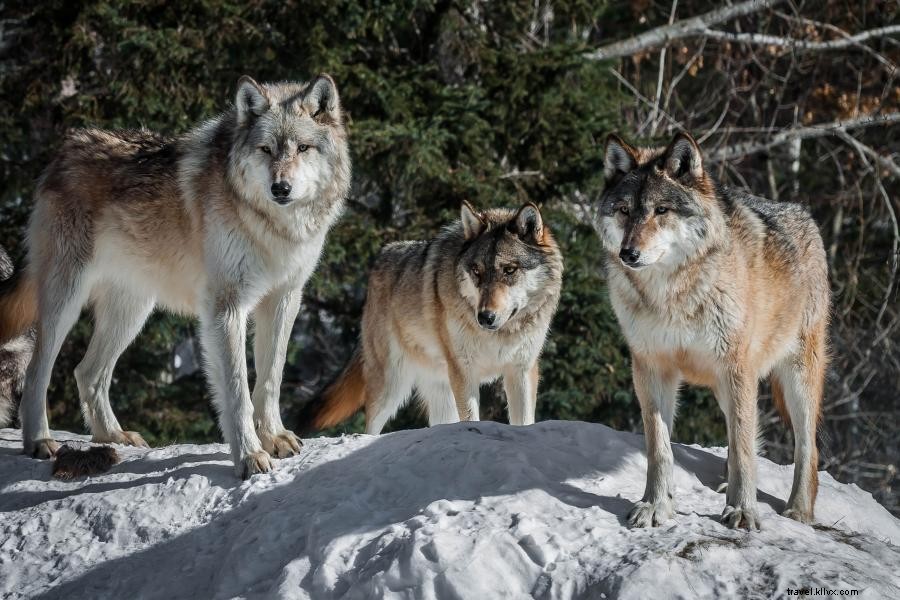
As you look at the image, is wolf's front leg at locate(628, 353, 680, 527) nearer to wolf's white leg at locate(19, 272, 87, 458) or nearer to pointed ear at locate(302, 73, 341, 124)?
pointed ear at locate(302, 73, 341, 124)

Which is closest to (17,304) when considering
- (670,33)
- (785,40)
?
(670,33)

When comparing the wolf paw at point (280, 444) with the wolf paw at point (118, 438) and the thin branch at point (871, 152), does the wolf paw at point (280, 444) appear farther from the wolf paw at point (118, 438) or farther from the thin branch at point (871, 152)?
the thin branch at point (871, 152)

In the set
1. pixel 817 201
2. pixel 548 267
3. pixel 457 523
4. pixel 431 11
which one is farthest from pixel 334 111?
pixel 817 201

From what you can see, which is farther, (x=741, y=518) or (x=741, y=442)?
(x=741, y=442)

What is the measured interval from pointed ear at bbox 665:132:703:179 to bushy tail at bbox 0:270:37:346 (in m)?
4.58

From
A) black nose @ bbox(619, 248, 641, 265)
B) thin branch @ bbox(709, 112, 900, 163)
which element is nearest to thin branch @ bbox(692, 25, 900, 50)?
thin branch @ bbox(709, 112, 900, 163)

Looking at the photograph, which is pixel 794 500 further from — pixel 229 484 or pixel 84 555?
pixel 84 555

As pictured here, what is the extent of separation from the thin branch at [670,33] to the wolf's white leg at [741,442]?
306 inches

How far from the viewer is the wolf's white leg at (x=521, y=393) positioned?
7.08 m

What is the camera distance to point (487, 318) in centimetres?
663

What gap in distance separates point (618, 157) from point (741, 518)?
6.55ft

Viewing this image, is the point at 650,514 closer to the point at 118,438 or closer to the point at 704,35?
the point at 118,438

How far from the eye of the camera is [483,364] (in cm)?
707

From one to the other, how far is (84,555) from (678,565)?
10.6 ft
